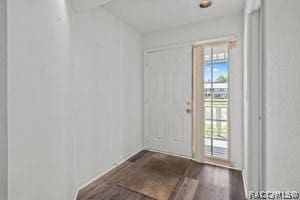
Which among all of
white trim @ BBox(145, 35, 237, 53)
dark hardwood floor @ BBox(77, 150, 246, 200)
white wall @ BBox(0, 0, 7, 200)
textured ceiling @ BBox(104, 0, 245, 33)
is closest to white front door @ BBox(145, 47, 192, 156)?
white trim @ BBox(145, 35, 237, 53)

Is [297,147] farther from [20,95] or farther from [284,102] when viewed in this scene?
[20,95]

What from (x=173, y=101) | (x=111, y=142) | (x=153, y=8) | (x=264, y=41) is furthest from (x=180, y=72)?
(x=264, y=41)

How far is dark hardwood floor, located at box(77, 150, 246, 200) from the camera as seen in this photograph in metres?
1.84

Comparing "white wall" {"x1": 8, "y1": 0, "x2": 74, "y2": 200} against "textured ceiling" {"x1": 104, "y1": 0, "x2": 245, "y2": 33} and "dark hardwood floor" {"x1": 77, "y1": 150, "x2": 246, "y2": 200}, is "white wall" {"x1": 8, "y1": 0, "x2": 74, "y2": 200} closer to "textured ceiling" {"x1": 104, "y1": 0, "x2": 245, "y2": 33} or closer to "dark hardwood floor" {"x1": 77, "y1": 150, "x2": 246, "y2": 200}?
"dark hardwood floor" {"x1": 77, "y1": 150, "x2": 246, "y2": 200}

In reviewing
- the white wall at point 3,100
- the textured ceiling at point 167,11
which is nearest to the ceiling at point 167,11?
the textured ceiling at point 167,11

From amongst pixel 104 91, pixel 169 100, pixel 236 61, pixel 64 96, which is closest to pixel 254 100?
pixel 236 61

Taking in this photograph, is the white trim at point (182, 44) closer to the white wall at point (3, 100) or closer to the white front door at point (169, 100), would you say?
the white front door at point (169, 100)

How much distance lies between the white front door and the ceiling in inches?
21.0

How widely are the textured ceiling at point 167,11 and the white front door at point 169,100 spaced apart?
1.73 feet

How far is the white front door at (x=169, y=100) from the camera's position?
2.95 meters

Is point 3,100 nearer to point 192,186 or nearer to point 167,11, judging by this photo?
point 192,186

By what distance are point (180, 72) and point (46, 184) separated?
2.59 metres

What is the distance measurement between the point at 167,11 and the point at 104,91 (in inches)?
61.0

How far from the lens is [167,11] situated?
7.90ft
